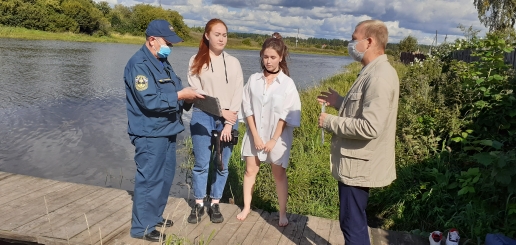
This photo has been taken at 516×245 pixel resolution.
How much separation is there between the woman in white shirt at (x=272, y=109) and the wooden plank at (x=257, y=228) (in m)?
0.48

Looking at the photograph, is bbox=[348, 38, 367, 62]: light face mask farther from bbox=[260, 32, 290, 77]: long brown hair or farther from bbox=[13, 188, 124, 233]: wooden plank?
bbox=[13, 188, 124, 233]: wooden plank

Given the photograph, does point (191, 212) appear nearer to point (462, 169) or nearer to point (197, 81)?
point (197, 81)

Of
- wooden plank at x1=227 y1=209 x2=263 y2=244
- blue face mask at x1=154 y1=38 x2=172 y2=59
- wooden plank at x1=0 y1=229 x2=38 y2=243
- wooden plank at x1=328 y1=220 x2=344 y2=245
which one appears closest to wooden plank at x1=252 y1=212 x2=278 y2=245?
wooden plank at x1=227 y1=209 x2=263 y2=244

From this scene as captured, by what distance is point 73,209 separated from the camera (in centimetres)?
404

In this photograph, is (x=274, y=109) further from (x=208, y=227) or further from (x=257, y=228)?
(x=208, y=227)

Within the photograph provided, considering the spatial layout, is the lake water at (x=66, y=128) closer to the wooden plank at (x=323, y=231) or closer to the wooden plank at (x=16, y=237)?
the wooden plank at (x=323, y=231)

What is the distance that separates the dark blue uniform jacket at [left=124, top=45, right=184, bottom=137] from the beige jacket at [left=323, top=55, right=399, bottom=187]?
1199 mm

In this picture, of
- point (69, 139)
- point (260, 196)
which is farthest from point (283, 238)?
point (69, 139)

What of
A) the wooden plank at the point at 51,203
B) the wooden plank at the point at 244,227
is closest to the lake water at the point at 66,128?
the wooden plank at the point at 244,227

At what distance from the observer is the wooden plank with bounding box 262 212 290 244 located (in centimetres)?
350

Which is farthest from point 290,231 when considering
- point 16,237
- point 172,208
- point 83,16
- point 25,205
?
point 83,16

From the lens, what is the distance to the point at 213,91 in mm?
3635

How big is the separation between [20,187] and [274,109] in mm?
3053

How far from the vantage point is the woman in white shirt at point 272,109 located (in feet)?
11.2
